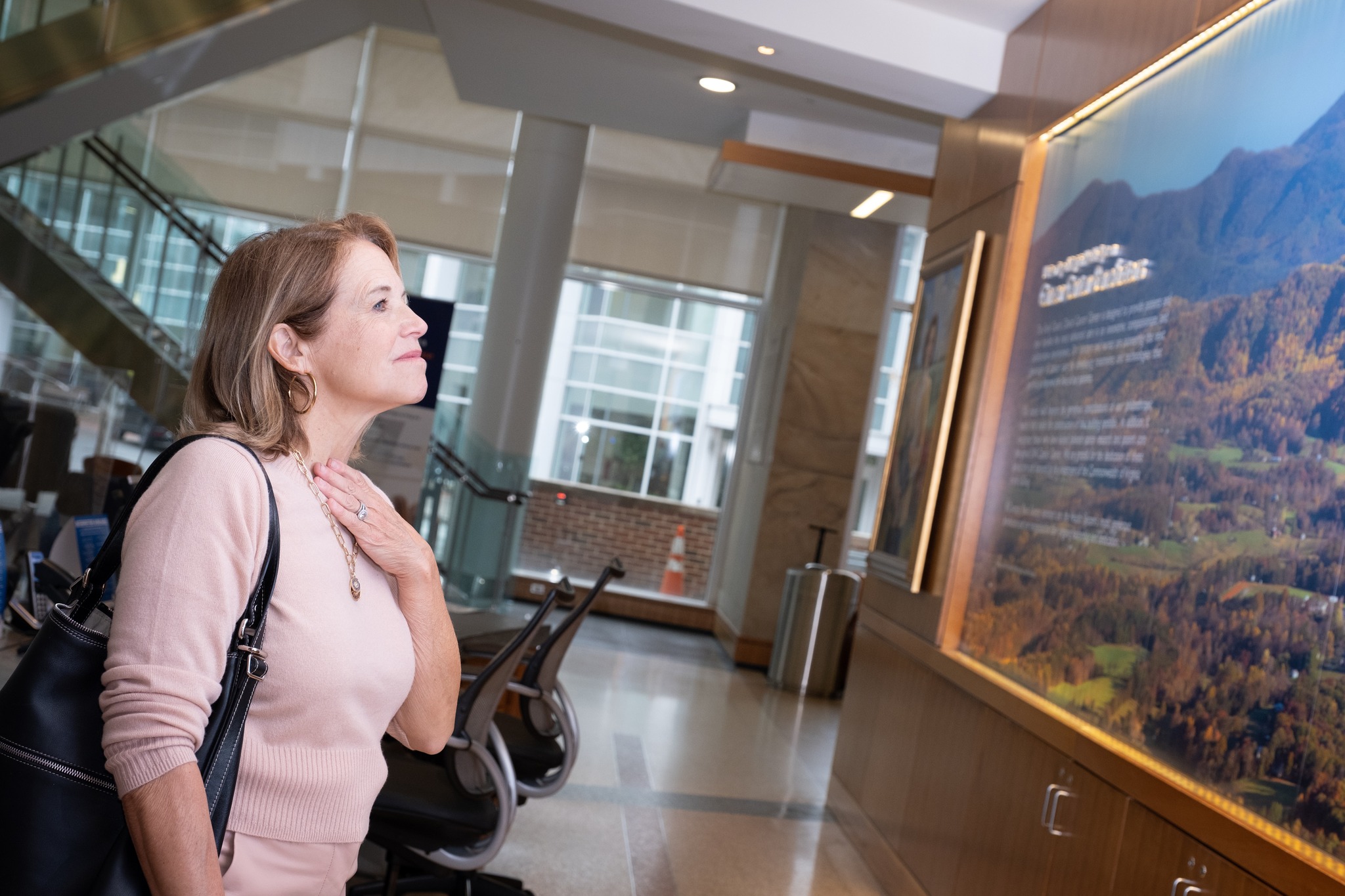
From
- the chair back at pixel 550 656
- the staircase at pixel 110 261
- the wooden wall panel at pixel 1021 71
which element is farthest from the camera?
the staircase at pixel 110 261

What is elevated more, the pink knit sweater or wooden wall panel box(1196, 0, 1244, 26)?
wooden wall panel box(1196, 0, 1244, 26)

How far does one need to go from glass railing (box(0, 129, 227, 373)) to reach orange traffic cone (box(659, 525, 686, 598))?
4455 mm

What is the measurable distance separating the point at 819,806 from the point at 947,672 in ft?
4.81

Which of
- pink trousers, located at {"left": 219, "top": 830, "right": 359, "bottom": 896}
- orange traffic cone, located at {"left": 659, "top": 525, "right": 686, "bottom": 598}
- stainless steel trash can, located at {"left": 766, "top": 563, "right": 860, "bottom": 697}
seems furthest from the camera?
orange traffic cone, located at {"left": 659, "top": 525, "right": 686, "bottom": 598}

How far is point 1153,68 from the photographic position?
303 centimetres

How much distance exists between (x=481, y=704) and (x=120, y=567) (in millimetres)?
1572

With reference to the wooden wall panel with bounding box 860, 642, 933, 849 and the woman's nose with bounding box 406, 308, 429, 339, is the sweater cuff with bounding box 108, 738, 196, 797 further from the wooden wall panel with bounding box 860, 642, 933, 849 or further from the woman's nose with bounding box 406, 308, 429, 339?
the wooden wall panel with bounding box 860, 642, 933, 849

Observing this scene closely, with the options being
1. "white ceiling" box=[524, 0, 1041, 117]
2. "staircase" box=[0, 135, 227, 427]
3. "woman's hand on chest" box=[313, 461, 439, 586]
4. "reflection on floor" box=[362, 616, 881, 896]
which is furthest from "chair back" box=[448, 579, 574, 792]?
"staircase" box=[0, 135, 227, 427]

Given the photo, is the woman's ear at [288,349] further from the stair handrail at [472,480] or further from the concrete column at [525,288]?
the concrete column at [525,288]

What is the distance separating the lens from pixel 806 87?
577cm

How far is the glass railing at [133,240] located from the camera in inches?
261

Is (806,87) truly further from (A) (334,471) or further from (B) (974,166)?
(A) (334,471)

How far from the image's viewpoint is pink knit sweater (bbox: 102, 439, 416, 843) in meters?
1.09

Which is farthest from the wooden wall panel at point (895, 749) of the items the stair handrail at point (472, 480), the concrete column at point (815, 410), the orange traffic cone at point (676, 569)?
the orange traffic cone at point (676, 569)
